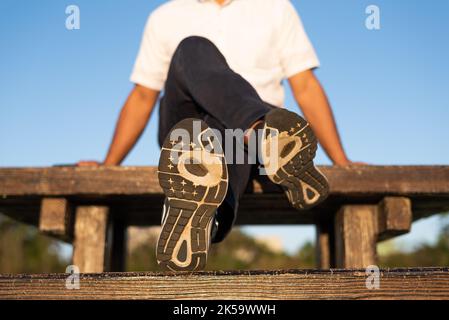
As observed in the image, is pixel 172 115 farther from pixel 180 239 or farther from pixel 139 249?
pixel 139 249

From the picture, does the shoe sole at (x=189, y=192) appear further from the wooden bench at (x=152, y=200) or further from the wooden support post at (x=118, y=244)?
the wooden support post at (x=118, y=244)

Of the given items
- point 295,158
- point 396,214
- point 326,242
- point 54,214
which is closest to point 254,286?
point 295,158

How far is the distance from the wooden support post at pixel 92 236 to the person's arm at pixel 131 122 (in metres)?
0.26

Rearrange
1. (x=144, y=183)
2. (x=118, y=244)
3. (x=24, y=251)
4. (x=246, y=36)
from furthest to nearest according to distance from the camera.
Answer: (x=24, y=251), (x=118, y=244), (x=246, y=36), (x=144, y=183)

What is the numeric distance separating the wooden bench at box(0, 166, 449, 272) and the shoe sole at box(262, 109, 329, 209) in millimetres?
397

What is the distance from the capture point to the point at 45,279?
5.11 ft

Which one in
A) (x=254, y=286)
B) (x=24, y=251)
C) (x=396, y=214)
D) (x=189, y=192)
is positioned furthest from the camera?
(x=24, y=251)

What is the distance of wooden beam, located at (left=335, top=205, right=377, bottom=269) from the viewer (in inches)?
105

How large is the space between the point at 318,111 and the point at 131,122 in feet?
3.04

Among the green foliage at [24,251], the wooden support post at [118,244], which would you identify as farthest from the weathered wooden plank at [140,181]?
the green foliage at [24,251]

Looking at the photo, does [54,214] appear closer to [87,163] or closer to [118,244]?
[87,163]

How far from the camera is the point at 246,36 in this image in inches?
107
